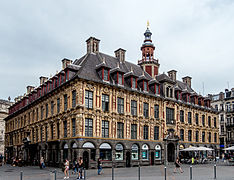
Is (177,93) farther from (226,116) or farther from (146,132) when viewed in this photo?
(226,116)

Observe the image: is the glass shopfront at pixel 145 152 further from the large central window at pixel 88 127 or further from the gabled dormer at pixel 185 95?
the gabled dormer at pixel 185 95

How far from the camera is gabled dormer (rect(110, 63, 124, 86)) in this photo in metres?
37.7

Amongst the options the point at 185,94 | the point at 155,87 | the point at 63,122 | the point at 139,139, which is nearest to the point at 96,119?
the point at 63,122

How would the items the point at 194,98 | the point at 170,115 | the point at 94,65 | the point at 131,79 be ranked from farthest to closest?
the point at 194,98, the point at 170,115, the point at 131,79, the point at 94,65

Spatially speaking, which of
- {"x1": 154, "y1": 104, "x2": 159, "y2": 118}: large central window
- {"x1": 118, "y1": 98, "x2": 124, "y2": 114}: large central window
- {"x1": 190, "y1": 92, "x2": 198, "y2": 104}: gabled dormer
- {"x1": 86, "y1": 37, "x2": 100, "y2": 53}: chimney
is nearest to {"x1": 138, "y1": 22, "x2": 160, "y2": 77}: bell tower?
{"x1": 154, "y1": 104, "x2": 159, "y2": 118}: large central window

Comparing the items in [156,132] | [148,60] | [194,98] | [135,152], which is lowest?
[135,152]

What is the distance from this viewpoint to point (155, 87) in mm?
42844

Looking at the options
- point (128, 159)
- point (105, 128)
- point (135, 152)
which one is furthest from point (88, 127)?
point (135, 152)

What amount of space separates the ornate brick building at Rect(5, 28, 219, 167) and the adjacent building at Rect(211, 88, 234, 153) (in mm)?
22694

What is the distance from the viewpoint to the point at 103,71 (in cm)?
3612

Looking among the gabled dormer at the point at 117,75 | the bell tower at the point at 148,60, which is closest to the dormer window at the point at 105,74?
the gabled dormer at the point at 117,75

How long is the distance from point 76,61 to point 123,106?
37.5 feet

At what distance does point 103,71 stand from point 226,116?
161ft

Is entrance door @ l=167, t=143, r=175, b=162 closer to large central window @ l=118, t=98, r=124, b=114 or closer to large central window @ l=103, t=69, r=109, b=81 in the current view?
large central window @ l=118, t=98, r=124, b=114
